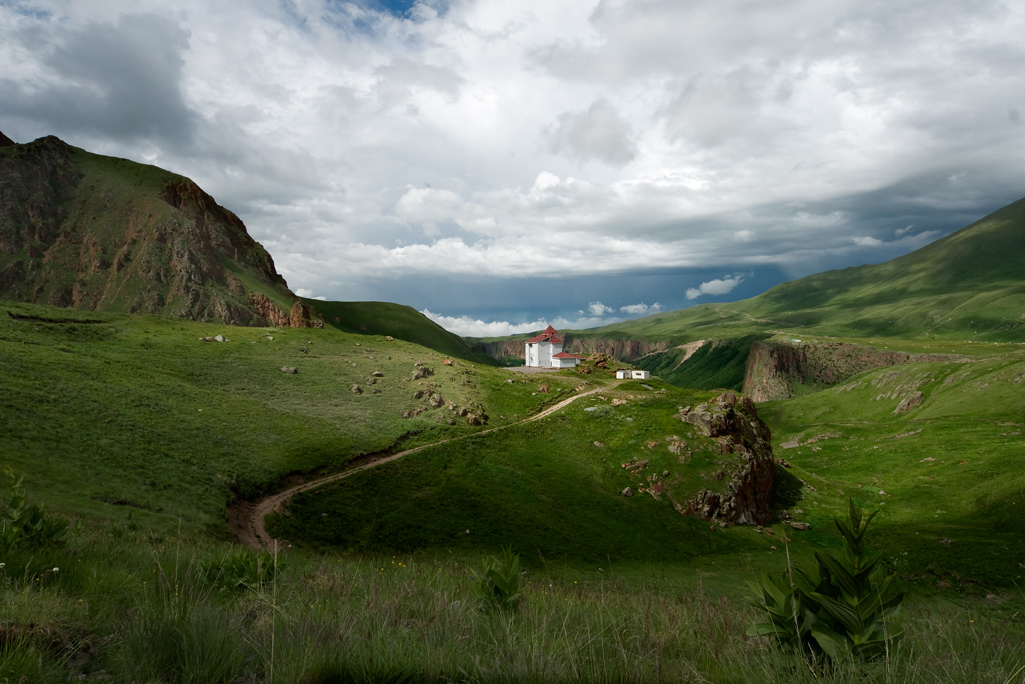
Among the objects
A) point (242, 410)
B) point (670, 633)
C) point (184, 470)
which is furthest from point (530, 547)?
point (670, 633)

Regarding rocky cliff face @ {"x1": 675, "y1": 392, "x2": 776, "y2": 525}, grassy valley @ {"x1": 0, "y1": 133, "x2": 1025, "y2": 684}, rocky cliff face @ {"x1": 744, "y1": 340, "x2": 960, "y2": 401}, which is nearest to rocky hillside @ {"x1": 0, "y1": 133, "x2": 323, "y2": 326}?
grassy valley @ {"x1": 0, "y1": 133, "x2": 1025, "y2": 684}

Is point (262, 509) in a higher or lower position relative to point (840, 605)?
lower

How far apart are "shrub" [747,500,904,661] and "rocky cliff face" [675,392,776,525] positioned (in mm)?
37435

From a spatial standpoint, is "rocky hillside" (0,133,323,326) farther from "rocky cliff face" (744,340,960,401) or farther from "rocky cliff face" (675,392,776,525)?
"rocky cliff face" (744,340,960,401)

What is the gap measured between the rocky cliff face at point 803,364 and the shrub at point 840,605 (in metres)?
155

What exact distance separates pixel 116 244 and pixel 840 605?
5342 inches

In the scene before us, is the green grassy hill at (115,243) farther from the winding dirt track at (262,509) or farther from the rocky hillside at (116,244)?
the winding dirt track at (262,509)

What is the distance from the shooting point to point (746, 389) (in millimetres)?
165125

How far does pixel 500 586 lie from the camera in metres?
6.22

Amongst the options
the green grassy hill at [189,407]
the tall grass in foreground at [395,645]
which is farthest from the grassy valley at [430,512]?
the green grassy hill at [189,407]

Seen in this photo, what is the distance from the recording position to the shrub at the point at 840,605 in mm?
3768

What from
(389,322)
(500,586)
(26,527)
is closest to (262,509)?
(26,527)

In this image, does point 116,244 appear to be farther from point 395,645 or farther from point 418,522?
point 395,645

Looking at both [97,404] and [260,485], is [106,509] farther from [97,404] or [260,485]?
[97,404]
